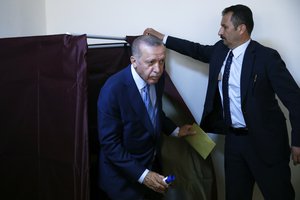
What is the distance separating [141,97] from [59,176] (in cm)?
54

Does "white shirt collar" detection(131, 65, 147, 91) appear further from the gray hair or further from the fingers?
the fingers

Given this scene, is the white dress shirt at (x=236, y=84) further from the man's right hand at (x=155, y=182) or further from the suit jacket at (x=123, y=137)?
the man's right hand at (x=155, y=182)

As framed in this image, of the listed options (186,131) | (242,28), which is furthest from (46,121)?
(242,28)

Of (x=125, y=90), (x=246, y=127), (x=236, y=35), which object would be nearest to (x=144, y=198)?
(x=125, y=90)

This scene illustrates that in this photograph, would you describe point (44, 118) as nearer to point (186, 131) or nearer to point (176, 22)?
point (186, 131)

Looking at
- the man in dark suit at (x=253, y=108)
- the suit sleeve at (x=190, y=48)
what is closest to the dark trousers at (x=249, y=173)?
the man in dark suit at (x=253, y=108)

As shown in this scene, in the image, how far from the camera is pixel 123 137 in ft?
4.93

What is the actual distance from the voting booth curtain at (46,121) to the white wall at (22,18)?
2.10 feet

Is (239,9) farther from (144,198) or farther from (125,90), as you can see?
(144,198)

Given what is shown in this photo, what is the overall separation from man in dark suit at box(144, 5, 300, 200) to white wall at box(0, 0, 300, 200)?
279 millimetres

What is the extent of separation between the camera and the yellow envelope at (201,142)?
1811mm

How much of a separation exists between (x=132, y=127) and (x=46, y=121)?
1.35 feet

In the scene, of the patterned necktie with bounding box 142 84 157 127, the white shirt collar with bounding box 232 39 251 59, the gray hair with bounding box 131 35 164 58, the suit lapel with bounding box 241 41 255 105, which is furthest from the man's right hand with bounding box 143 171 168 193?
the white shirt collar with bounding box 232 39 251 59

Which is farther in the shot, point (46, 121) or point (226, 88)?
point (226, 88)
